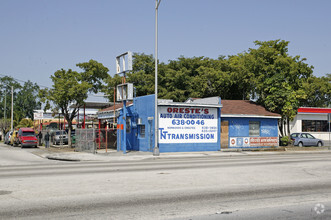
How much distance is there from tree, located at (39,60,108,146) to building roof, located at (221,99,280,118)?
13.1 metres

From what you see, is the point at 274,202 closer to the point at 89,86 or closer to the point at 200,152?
the point at 200,152

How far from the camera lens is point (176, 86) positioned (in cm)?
5019

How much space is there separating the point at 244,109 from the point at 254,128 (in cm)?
216

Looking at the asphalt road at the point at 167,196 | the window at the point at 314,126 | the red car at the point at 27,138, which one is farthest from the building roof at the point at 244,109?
the red car at the point at 27,138

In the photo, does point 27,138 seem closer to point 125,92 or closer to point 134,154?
point 125,92

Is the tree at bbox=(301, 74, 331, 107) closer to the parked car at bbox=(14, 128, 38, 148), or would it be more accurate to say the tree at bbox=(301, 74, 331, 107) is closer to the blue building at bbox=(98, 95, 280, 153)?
the blue building at bbox=(98, 95, 280, 153)

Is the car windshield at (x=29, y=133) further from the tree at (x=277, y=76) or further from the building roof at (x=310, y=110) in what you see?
the building roof at (x=310, y=110)

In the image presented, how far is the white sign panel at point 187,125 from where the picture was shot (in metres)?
28.8

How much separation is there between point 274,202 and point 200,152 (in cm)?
2094

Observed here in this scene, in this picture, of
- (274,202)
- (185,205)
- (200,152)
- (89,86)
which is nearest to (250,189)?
(274,202)

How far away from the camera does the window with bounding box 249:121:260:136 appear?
32.9 metres

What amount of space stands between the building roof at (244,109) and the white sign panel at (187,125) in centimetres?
173

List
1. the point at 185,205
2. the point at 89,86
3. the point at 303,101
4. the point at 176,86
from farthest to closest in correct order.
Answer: the point at 303,101, the point at 176,86, the point at 89,86, the point at 185,205

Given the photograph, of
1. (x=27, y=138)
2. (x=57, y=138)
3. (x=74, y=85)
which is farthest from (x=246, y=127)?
(x=27, y=138)
